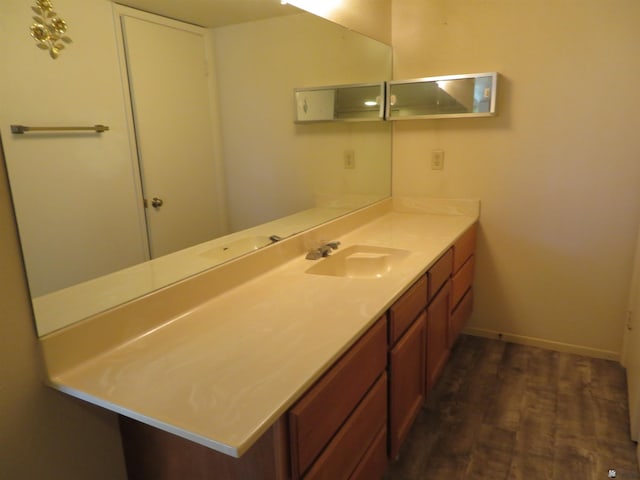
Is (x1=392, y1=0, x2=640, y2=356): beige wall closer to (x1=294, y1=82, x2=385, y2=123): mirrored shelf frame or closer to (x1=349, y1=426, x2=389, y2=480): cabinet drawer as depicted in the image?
(x1=294, y1=82, x2=385, y2=123): mirrored shelf frame

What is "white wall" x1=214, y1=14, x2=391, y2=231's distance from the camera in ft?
5.66

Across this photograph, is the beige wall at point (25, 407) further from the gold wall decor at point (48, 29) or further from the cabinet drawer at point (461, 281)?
the cabinet drawer at point (461, 281)

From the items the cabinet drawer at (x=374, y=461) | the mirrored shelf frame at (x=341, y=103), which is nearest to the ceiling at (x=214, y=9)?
the mirrored shelf frame at (x=341, y=103)

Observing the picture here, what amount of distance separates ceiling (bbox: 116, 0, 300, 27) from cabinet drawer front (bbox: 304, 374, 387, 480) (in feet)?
4.44

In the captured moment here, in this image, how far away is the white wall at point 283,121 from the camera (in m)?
1.72

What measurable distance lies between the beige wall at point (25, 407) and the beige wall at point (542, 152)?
2.35 metres

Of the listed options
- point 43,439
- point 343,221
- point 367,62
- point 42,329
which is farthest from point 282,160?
point 43,439

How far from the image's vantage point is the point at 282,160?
2057mm

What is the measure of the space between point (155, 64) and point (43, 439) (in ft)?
3.58

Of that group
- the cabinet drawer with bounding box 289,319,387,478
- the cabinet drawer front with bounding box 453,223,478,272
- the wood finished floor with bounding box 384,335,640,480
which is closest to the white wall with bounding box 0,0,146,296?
the cabinet drawer with bounding box 289,319,387,478

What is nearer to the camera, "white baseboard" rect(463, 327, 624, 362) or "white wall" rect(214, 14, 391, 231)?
"white wall" rect(214, 14, 391, 231)

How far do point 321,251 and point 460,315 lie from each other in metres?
1.06

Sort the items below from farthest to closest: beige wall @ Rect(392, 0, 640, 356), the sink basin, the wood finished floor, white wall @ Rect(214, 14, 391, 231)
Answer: beige wall @ Rect(392, 0, 640, 356) < the sink basin < the wood finished floor < white wall @ Rect(214, 14, 391, 231)

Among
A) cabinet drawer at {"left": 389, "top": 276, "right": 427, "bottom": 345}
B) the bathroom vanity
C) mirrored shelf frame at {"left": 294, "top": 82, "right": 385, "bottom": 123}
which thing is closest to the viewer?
the bathroom vanity
